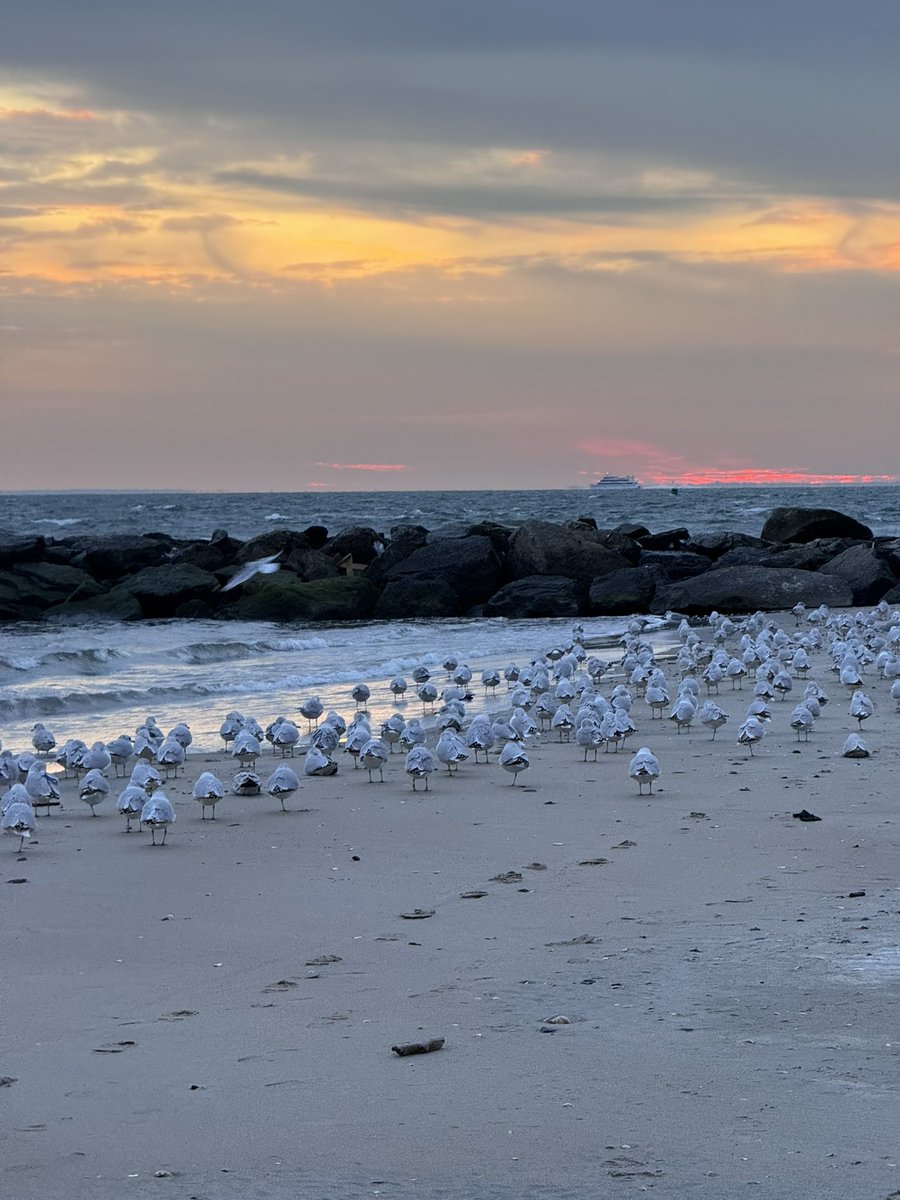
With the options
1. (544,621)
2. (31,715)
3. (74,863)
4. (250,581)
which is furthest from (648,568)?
(74,863)

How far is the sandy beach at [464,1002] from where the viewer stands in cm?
500

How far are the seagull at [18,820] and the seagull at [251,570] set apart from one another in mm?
24366

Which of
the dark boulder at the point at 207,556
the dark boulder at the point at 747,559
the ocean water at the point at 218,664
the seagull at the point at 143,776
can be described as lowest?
the ocean water at the point at 218,664

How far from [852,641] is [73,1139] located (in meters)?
17.3

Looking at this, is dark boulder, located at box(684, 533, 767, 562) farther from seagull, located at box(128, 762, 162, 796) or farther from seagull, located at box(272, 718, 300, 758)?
seagull, located at box(128, 762, 162, 796)

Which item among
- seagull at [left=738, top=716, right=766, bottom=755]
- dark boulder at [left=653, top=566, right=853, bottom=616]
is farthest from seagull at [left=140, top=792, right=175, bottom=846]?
dark boulder at [left=653, top=566, right=853, bottom=616]

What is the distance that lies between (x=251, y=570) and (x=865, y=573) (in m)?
14.4

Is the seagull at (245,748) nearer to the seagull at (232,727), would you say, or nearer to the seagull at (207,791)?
the seagull at (232,727)

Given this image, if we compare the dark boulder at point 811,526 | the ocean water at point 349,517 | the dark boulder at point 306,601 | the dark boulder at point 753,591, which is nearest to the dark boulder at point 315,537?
the dark boulder at point 306,601

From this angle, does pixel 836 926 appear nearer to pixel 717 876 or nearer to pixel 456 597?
pixel 717 876

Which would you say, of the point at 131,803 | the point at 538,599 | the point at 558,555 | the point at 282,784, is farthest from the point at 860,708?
the point at 558,555

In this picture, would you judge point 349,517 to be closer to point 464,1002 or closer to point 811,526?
point 811,526

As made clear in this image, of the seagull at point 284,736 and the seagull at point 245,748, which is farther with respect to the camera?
the seagull at point 284,736

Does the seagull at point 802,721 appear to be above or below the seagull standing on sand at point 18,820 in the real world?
above
